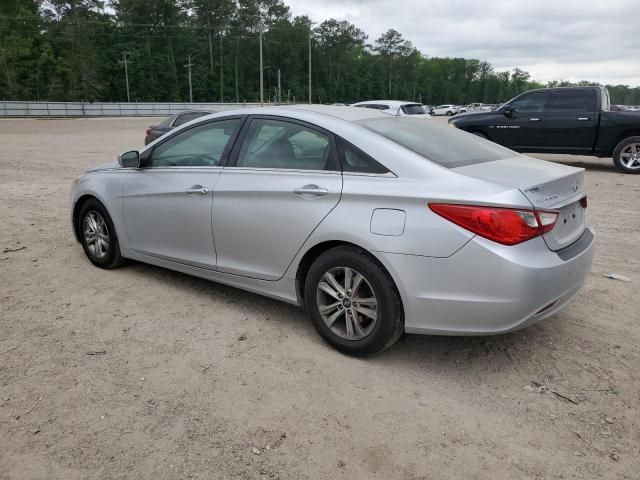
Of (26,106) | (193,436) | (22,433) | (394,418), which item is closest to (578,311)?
(394,418)

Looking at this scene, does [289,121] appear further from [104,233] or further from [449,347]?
[104,233]

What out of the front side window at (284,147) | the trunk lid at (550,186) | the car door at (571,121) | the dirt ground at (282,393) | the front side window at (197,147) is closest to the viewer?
the dirt ground at (282,393)

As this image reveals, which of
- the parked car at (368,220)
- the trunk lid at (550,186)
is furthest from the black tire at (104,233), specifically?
the trunk lid at (550,186)

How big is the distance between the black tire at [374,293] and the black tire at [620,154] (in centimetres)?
1035

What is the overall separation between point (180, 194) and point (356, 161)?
160 cm

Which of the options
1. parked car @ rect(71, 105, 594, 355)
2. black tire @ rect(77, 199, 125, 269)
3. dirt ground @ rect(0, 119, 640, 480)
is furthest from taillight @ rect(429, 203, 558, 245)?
black tire @ rect(77, 199, 125, 269)

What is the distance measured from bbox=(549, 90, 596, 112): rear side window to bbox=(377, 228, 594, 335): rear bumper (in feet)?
32.5

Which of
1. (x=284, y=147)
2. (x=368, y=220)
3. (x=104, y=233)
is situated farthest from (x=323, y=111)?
(x=104, y=233)

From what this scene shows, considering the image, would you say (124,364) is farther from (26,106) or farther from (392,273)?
(26,106)

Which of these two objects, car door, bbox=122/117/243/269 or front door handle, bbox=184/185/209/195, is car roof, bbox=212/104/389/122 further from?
front door handle, bbox=184/185/209/195

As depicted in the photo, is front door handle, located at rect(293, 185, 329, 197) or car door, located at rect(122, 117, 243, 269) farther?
car door, located at rect(122, 117, 243, 269)

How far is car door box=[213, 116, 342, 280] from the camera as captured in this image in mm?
3605

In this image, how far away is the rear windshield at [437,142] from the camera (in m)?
3.55

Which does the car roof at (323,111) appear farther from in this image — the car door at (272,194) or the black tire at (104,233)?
the black tire at (104,233)
